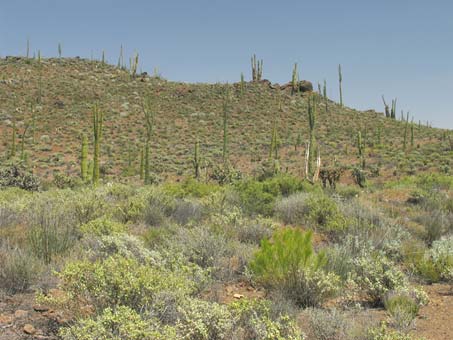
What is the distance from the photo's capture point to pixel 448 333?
172 inches

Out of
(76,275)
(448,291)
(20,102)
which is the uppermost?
(20,102)

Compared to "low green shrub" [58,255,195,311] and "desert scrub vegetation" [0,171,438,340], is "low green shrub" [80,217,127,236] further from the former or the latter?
"low green shrub" [58,255,195,311]

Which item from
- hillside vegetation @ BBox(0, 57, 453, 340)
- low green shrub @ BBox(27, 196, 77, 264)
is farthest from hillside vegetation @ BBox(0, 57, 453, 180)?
low green shrub @ BBox(27, 196, 77, 264)

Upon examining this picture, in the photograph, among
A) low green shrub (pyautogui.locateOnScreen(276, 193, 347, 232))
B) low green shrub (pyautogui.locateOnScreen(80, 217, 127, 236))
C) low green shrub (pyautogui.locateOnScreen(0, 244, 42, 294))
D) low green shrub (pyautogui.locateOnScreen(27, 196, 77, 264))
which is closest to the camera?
low green shrub (pyautogui.locateOnScreen(0, 244, 42, 294))

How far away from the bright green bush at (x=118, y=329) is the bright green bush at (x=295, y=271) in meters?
1.94

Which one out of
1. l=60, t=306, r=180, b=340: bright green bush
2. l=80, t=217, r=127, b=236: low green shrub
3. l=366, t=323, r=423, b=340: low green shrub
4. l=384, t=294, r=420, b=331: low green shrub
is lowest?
l=384, t=294, r=420, b=331: low green shrub

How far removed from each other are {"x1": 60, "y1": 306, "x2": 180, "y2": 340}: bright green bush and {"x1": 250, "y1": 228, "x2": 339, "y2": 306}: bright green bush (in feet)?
6.37

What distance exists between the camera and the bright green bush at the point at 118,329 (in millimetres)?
3273

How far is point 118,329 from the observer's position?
11.3ft

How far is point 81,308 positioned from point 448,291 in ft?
15.7

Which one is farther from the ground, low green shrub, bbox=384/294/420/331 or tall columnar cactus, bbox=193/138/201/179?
tall columnar cactus, bbox=193/138/201/179

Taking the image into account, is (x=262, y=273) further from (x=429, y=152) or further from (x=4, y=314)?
(x=429, y=152)

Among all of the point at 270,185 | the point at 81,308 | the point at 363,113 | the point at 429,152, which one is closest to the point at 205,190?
the point at 270,185

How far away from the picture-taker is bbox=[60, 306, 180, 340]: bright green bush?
327cm
